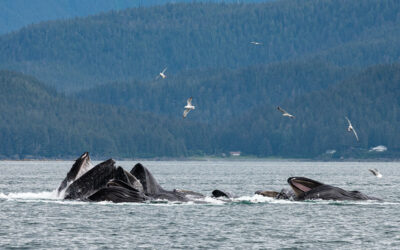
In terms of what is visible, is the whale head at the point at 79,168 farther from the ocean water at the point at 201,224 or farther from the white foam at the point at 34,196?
the white foam at the point at 34,196

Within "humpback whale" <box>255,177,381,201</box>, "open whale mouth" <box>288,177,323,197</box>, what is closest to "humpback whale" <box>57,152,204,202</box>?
"open whale mouth" <box>288,177,323,197</box>

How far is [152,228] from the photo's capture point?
54.7 meters

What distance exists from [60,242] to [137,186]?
53.5 feet

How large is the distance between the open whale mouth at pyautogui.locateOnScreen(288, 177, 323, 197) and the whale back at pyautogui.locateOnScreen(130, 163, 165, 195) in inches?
385

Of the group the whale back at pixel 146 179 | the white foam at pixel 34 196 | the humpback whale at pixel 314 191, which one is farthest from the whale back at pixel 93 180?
the humpback whale at pixel 314 191

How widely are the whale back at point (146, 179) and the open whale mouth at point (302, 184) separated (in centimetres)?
978

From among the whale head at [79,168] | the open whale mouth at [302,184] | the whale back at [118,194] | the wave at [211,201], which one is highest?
the whale head at [79,168]

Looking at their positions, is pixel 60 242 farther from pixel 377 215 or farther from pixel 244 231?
pixel 377 215

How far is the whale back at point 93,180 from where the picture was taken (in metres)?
61.8

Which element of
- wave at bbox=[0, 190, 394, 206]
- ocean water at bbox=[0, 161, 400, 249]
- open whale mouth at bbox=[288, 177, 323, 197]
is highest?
open whale mouth at bbox=[288, 177, 323, 197]

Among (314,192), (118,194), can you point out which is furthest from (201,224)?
(314,192)

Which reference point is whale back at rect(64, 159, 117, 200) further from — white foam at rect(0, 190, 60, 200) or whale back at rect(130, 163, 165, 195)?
white foam at rect(0, 190, 60, 200)

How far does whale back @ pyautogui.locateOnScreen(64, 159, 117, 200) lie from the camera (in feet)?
203

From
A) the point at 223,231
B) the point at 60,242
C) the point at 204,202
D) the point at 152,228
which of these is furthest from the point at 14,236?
the point at 204,202
